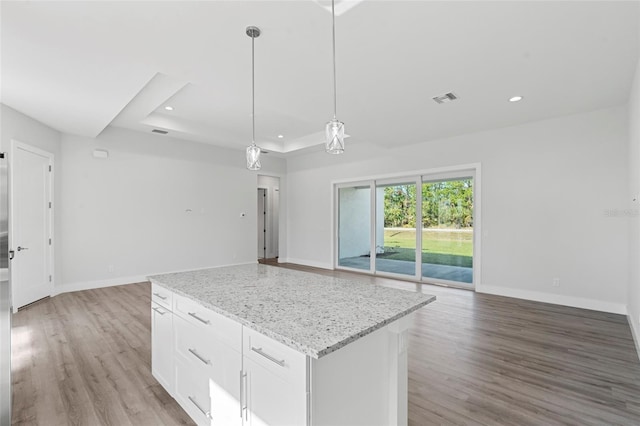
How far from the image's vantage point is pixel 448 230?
5750 millimetres

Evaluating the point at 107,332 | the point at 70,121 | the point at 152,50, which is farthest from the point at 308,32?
the point at 70,121

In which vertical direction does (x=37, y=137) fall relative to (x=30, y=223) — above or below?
above

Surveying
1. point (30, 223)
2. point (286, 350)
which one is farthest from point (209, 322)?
point (30, 223)

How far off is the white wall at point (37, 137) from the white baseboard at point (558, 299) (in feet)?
23.6

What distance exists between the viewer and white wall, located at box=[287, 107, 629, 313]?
13.6 ft

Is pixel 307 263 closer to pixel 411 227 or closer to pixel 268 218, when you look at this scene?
pixel 268 218

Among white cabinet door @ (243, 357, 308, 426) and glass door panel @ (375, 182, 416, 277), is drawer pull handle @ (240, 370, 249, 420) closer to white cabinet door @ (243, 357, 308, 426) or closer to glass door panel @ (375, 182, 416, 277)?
white cabinet door @ (243, 357, 308, 426)

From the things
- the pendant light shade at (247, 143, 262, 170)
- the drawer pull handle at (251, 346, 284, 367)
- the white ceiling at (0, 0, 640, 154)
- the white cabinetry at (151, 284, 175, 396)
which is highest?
the white ceiling at (0, 0, 640, 154)

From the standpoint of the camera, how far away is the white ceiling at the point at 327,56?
2.19 meters

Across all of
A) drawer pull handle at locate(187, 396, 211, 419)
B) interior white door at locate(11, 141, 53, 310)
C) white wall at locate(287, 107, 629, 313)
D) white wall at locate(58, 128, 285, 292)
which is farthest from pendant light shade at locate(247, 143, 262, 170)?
white wall at locate(58, 128, 285, 292)

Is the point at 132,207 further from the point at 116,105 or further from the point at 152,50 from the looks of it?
the point at 152,50

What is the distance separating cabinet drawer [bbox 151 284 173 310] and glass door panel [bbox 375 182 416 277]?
4961 mm

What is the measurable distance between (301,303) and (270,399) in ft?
1.57

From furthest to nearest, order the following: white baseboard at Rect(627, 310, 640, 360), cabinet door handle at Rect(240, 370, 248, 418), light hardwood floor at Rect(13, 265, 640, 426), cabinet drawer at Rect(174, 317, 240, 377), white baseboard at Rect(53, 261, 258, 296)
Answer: white baseboard at Rect(53, 261, 258, 296) → white baseboard at Rect(627, 310, 640, 360) → light hardwood floor at Rect(13, 265, 640, 426) → cabinet drawer at Rect(174, 317, 240, 377) → cabinet door handle at Rect(240, 370, 248, 418)
